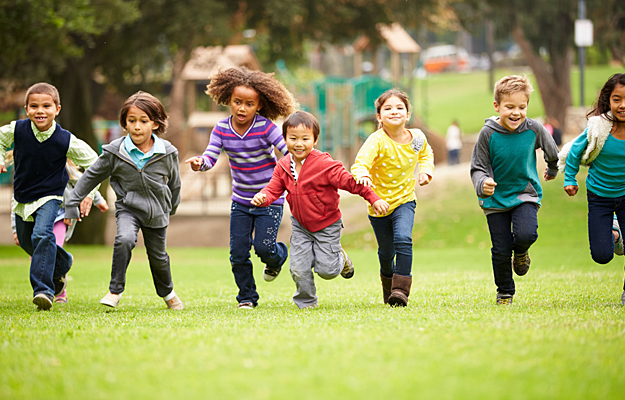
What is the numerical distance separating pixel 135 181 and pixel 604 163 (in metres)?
4.00

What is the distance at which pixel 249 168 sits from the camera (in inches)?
255

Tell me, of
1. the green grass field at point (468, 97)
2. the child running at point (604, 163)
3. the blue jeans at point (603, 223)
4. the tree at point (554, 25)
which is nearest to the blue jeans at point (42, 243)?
the child running at point (604, 163)

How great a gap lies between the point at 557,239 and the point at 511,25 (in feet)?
39.9

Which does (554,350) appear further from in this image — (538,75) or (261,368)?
(538,75)

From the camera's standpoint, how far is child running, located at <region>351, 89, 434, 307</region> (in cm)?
598

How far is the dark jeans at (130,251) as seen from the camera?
5966mm

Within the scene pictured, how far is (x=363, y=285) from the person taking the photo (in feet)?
29.3

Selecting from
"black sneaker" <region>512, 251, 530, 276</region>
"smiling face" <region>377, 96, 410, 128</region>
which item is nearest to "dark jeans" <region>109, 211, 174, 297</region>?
"smiling face" <region>377, 96, 410, 128</region>

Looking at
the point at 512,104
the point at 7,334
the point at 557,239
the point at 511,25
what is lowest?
the point at 557,239

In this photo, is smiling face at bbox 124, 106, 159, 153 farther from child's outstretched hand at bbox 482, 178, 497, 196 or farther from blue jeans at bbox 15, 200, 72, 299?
child's outstretched hand at bbox 482, 178, 497, 196

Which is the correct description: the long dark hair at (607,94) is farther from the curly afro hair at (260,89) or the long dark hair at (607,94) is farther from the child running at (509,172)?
the curly afro hair at (260,89)

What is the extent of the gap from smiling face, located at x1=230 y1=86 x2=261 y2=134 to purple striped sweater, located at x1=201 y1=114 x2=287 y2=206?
0.07 metres

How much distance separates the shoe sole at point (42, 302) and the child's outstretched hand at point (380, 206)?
3000 mm

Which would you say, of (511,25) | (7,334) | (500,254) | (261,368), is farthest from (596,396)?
(511,25)
